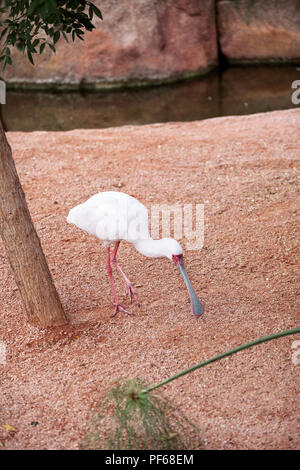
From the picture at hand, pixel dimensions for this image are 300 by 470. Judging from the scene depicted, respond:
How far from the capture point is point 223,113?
8.95 meters

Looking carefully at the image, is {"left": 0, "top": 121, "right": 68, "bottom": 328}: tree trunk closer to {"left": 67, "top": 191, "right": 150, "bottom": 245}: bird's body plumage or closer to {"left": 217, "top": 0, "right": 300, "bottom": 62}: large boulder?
{"left": 67, "top": 191, "right": 150, "bottom": 245}: bird's body plumage

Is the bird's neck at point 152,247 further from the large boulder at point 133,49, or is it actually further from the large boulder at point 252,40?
the large boulder at point 252,40

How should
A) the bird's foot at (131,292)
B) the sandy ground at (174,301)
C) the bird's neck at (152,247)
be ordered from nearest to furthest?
the sandy ground at (174,301) < the bird's neck at (152,247) < the bird's foot at (131,292)

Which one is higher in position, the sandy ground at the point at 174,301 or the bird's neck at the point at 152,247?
the bird's neck at the point at 152,247

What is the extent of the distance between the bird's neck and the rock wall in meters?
7.46

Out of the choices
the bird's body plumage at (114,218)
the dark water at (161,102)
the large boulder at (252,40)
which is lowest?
the dark water at (161,102)

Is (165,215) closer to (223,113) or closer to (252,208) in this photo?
(252,208)

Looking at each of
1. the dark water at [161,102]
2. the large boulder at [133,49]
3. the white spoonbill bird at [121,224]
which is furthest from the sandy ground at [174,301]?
the large boulder at [133,49]

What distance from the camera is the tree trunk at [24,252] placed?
10.1 ft

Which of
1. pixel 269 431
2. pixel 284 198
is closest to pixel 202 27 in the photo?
pixel 284 198

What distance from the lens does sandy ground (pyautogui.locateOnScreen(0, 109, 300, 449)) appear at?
273cm

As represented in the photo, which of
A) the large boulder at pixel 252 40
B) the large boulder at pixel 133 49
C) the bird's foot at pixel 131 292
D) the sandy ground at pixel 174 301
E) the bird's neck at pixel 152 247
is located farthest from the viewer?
the large boulder at pixel 252 40

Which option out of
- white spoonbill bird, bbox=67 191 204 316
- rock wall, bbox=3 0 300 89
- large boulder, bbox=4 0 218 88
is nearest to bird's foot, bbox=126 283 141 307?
white spoonbill bird, bbox=67 191 204 316

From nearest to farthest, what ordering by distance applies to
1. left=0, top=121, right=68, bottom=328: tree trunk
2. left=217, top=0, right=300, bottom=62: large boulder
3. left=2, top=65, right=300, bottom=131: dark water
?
left=0, top=121, right=68, bottom=328: tree trunk
left=2, top=65, right=300, bottom=131: dark water
left=217, top=0, right=300, bottom=62: large boulder
